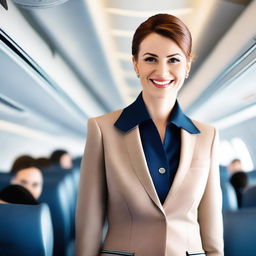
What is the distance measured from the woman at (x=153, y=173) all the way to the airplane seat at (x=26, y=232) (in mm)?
498

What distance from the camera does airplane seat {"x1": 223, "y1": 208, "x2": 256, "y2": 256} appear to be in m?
2.00

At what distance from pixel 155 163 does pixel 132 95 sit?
660 cm

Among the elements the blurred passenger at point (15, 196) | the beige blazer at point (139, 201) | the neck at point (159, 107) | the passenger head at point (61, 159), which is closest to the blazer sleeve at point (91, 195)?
the beige blazer at point (139, 201)

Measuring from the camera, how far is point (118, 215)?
1454mm

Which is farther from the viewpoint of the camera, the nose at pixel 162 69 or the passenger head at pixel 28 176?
the passenger head at pixel 28 176

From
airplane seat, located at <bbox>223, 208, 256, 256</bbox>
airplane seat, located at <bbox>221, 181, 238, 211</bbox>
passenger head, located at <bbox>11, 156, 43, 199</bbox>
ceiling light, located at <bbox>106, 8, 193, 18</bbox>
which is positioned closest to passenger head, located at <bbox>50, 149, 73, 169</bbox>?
passenger head, located at <bbox>11, 156, 43, 199</bbox>

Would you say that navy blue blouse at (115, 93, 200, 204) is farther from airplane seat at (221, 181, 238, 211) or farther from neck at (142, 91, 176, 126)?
airplane seat at (221, 181, 238, 211)

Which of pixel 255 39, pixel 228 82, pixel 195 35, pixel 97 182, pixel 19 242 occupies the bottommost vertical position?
pixel 19 242

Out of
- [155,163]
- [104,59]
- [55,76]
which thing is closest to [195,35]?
[104,59]

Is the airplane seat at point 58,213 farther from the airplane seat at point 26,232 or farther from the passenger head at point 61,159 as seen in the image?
the passenger head at point 61,159

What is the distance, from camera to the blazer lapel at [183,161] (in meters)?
1.40

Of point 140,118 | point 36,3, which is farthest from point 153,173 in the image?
point 36,3

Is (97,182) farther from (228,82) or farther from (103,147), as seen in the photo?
(228,82)

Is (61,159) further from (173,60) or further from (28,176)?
(173,60)
